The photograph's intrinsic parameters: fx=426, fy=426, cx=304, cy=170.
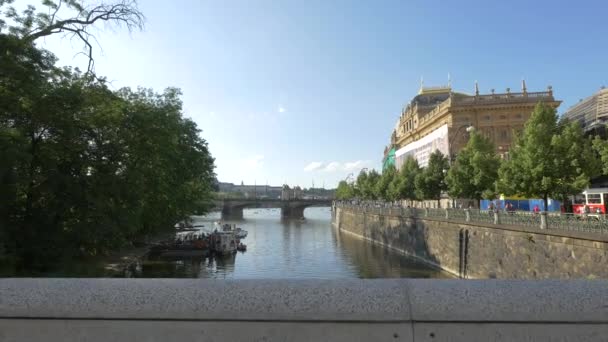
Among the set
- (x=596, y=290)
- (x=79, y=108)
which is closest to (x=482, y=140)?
(x=79, y=108)

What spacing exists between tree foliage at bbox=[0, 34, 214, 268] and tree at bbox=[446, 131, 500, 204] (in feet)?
88.0

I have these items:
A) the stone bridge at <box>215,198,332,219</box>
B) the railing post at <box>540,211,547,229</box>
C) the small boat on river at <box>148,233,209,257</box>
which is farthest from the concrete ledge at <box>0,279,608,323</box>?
the stone bridge at <box>215,198,332,219</box>

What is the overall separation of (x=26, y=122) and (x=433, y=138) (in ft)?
202

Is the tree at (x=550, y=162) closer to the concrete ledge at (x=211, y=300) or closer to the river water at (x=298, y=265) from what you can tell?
the river water at (x=298, y=265)

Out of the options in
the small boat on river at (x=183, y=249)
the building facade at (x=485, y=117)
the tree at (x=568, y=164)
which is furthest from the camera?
the building facade at (x=485, y=117)

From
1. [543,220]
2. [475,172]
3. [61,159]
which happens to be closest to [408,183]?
[475,172]

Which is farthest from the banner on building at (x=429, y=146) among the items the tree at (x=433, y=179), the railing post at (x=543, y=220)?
the railing post at (x=543, y=220)

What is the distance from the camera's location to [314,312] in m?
2.13

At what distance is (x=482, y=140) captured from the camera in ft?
135

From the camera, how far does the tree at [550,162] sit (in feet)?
86.1

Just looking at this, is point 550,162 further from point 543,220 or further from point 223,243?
point 223,243

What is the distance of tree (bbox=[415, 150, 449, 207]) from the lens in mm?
48213

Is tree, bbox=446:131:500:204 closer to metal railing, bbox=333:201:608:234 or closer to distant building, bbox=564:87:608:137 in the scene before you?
metal railing, bbox=333:201:608:234

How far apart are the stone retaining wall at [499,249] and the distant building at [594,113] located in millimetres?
24325
